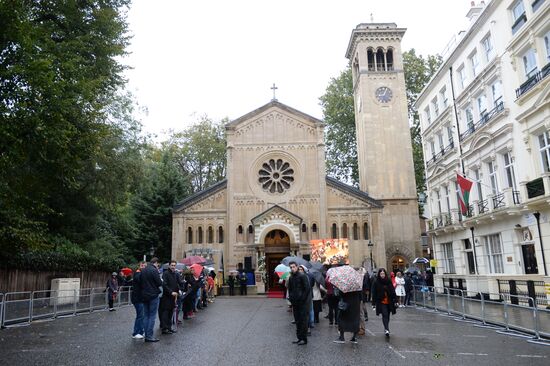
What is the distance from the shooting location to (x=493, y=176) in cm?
2153

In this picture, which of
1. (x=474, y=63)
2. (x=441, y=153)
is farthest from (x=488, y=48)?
(x=441, y=153)

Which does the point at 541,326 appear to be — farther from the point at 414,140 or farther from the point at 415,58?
the point at 415,58

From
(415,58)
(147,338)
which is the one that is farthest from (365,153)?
(147,338)

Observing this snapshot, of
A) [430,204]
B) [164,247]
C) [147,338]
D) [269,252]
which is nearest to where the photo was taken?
[147,338]

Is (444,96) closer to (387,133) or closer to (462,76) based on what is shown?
(462,76)

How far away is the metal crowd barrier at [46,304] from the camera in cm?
1266

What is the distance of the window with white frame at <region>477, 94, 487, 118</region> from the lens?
22.1 meters

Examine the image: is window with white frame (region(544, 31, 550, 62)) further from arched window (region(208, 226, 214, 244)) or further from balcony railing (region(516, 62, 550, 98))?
arched window (region(208, 226, 214, 244))

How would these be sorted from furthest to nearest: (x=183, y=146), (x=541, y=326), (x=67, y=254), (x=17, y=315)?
(x=183, y=146) < (x=67, y=254) < (x=17, y=315) < (x=541, y=326)

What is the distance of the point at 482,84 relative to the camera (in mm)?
21891

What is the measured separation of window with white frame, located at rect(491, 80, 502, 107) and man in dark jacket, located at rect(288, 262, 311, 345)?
15392 millimetres

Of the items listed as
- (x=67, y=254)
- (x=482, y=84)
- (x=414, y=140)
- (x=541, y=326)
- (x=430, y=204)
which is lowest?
(x=541, y=326)

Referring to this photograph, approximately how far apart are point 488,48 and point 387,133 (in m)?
17.3

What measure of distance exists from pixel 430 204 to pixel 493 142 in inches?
407
